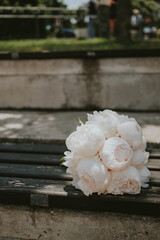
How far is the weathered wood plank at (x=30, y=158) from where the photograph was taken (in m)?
2.67

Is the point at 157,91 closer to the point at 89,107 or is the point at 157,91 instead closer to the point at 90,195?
the point at 89,107

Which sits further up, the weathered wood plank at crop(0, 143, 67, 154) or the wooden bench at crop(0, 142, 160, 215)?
the wooden bench at crop(0, 142, 160, 215)

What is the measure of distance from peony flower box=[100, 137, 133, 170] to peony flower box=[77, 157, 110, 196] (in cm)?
6

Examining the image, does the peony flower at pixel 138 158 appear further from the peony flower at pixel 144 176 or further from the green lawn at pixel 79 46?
the green lawn at pixel 79 46

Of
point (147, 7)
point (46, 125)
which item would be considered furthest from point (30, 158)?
point (147, 7)

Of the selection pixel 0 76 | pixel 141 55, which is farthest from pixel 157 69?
pixel 0 76

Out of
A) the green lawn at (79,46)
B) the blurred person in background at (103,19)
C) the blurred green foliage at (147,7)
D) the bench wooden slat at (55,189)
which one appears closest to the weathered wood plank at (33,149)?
→ the bench wooden slat at (55,189)

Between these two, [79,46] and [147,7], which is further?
[147,7]

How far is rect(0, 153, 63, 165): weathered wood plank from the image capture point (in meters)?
2.67

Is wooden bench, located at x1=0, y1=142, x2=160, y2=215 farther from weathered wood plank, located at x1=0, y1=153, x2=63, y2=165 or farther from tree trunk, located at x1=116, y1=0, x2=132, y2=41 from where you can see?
tree trunk, located at x1=116, y1=0, x2=132, y2=41

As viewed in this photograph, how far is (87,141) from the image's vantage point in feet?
6.49

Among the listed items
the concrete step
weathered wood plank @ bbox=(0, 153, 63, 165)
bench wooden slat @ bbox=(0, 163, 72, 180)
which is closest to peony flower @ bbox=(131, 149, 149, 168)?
bench wooden slat @ bbox=(0, 163, 72, 180)

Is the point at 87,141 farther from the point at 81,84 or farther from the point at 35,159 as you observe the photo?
the point at 81,84

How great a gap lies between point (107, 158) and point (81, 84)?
9.57ft
